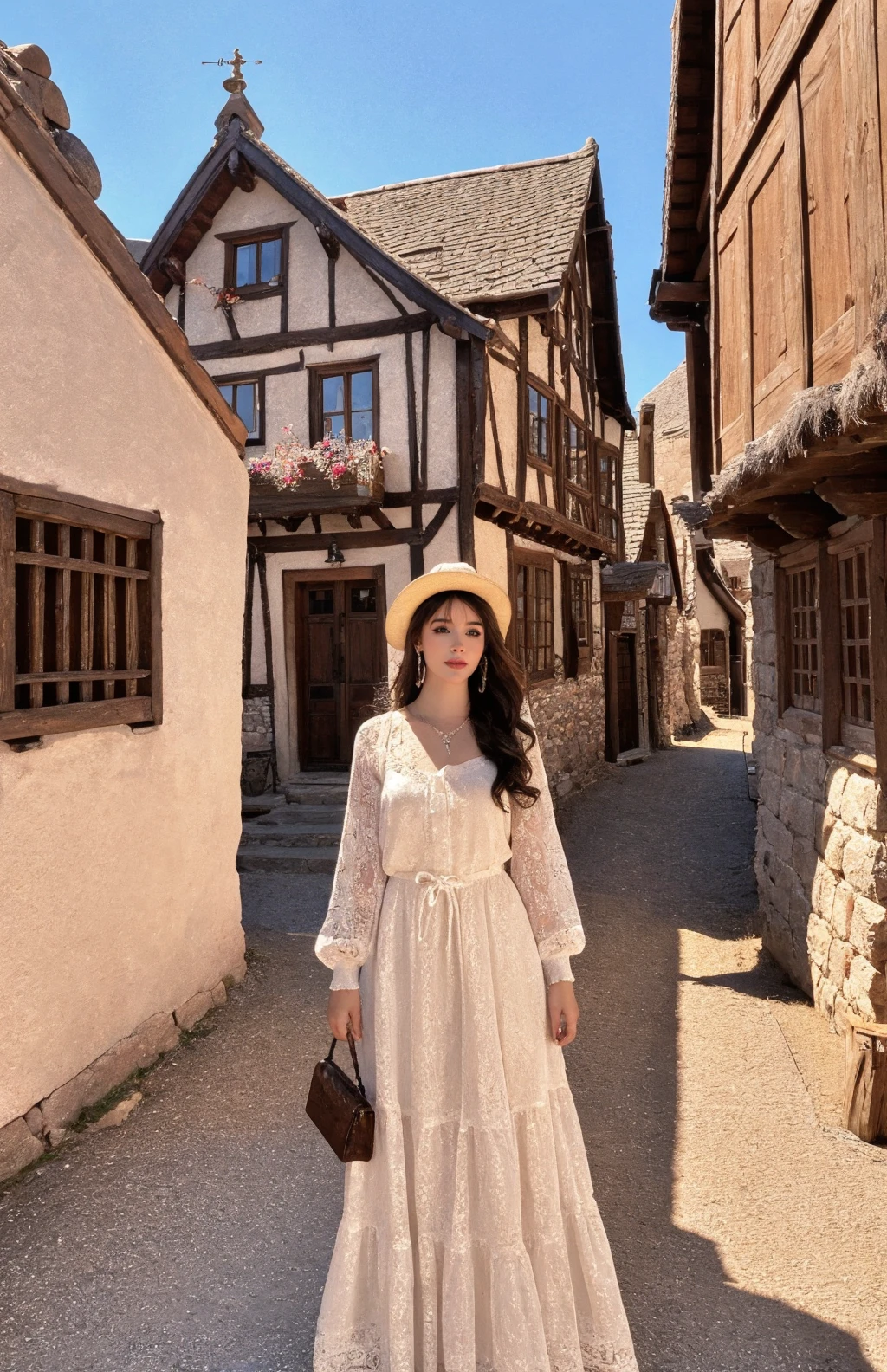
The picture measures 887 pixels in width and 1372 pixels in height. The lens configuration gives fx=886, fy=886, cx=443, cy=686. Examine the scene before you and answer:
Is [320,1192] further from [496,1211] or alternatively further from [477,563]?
[477,563]

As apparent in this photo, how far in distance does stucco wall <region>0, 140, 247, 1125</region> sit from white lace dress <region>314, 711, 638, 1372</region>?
1.87 metres

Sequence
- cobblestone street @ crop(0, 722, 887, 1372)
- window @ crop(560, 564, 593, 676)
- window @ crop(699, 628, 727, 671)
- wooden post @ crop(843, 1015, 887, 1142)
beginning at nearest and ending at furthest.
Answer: cobblestone street @ crop(0, 722, 887, 1372) < wooden post @ crop(843, 1015, 887, 1142) < window @ crop(560, 564, 593, 676) < window @ crop(699, 628, 727, 671)

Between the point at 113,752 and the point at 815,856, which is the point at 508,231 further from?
the point at 113,752

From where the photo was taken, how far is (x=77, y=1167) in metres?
3.57

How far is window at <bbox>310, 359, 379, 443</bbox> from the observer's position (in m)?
10.1

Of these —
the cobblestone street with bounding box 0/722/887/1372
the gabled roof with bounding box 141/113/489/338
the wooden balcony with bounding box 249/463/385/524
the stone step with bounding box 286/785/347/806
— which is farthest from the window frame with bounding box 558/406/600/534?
the cobblestone street with bounding box 0/722/887/1372

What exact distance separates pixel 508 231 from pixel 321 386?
3.25m

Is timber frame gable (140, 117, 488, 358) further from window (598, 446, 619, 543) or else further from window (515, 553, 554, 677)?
window (598, 446, 619, 543)

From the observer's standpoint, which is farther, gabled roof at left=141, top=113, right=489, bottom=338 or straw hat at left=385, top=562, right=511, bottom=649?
gabled roof at left=141, top=113, right=489, bottom=338

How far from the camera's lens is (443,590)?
251cm

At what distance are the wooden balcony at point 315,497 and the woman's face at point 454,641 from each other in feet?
23.6

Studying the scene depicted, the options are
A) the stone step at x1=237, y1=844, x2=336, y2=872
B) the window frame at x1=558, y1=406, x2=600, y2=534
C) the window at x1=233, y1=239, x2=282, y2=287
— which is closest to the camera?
the stone step at x1=237, y1=844, x2=336, y2=872

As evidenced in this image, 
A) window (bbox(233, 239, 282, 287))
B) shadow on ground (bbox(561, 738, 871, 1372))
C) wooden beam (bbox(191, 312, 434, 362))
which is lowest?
shadow on ground (bbox(561, 738, 871, 1372))

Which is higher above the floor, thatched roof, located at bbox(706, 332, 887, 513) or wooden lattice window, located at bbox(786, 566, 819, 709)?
thatched roof, located at bbox(706, 332, 887, 513)
